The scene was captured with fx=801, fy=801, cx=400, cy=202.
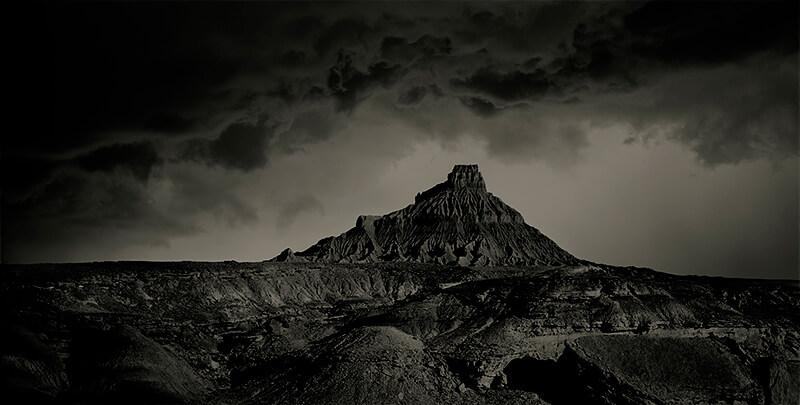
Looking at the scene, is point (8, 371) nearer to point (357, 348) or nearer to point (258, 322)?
point (357, 348)

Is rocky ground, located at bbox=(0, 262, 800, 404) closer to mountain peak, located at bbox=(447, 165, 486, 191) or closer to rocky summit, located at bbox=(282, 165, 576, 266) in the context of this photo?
rocky summit, located at bbox=(282, 165, 576, 266)

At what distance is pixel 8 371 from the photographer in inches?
1505

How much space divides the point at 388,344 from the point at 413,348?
4.99 feet

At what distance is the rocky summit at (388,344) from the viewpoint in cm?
4016

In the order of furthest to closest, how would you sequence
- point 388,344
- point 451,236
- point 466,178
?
1. point 466,178
2. point 451,236
3. point 388,344

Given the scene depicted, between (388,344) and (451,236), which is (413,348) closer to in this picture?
(388,344)

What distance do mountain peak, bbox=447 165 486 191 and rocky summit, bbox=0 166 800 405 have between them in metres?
77.1

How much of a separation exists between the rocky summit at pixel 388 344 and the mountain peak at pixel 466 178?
253 ft

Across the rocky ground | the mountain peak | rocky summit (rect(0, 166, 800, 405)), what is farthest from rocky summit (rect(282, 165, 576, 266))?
the rocky ground

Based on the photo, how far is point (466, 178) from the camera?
539 ft

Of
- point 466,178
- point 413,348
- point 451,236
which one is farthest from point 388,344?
point 466,178

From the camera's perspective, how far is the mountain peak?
530 ft

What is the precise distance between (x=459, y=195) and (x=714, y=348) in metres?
110

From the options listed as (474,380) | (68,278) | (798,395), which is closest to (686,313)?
(798,395)
